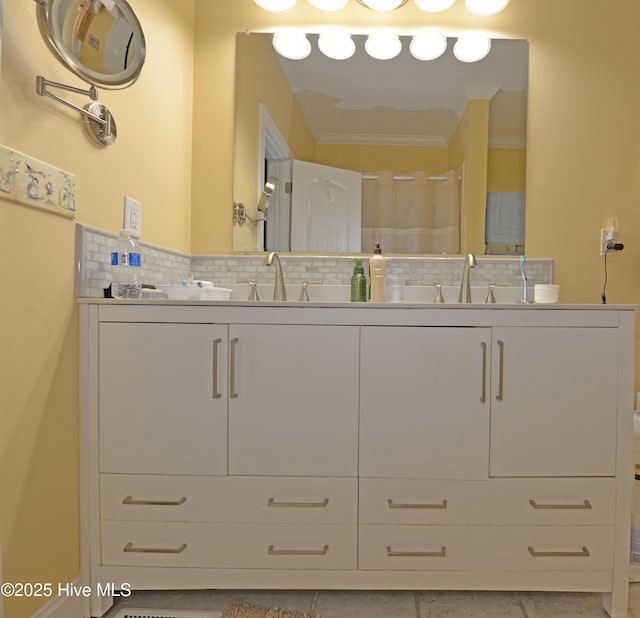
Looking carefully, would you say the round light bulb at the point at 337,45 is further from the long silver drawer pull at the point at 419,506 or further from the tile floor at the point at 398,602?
the tile floor at the point at 398,602

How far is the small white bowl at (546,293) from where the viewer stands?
1.92m

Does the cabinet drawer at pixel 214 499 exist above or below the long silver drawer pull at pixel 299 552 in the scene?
above

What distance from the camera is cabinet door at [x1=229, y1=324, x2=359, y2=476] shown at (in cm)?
139

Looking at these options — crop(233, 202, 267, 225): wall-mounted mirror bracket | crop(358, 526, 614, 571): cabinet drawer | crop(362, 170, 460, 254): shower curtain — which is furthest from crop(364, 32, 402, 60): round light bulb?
crop(358, 526, 614, 571): cabinet drawer

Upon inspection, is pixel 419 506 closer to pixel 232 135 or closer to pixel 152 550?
pixel 152 550

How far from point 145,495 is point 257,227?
1164 millimetres

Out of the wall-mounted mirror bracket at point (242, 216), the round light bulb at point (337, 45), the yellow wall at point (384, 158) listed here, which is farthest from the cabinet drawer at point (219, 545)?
the round light bulb at point (337, 45)

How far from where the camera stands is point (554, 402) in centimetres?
138

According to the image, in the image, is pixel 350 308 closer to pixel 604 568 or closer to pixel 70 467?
pixel 70 467

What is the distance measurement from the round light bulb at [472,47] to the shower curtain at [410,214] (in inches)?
21.0

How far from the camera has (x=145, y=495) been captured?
1.39 metres

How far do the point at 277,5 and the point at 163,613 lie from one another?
2.30 metres

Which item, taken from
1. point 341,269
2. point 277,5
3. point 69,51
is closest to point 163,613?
point 341,269

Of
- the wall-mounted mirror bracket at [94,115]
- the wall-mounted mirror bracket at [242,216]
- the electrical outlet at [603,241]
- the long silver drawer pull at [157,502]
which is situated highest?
the wall-mounted mirror bracket at [94,115]
